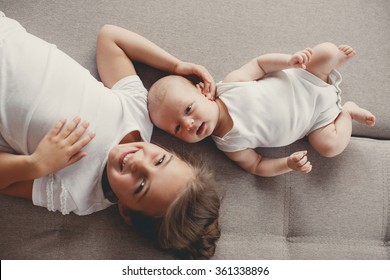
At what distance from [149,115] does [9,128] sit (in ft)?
1.29

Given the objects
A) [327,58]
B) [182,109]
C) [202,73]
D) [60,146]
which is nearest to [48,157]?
[60,146]

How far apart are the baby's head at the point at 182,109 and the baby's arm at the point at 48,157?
8.8 inches

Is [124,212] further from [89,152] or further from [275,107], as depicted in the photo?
[275,107]

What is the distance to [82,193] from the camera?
1.12 m

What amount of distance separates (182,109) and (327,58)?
0.48 m

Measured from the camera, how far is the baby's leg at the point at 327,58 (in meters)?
1.22

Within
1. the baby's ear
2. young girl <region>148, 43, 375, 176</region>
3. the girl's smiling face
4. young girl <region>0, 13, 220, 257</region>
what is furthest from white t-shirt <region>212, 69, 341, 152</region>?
the baby's ear

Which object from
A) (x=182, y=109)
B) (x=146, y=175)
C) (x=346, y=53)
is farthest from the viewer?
(x=346, y=53)

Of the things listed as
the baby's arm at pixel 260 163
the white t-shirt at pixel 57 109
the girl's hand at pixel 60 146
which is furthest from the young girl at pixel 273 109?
the girl's hand at pixel 60 146

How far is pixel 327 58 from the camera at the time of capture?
122 centimetres

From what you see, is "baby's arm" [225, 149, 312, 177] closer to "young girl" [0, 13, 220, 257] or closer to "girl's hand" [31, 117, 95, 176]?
"young girl" [0, 13, 220, 257]

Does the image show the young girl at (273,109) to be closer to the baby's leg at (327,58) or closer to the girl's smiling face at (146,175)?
the baby's leg at (327,58)
